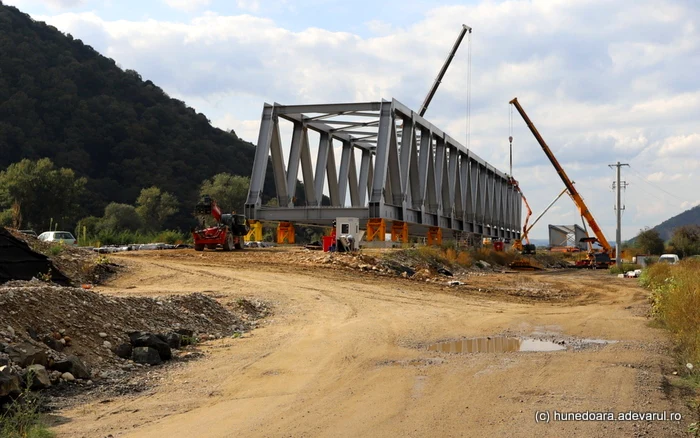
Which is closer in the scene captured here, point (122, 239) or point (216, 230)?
point (216, 230)

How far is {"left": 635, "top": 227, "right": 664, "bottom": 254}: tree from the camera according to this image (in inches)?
4058

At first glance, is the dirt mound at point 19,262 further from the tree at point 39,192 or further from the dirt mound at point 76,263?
the tree at point 39,192

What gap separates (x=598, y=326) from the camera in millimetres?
14359

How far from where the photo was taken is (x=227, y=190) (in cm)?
8606

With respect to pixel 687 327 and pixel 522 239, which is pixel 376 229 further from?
pixel 522 239

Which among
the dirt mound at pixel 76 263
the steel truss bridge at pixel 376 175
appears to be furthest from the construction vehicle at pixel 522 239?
the dirt mound at pixel 76 263

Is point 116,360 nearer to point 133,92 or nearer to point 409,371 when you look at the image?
point 409,371

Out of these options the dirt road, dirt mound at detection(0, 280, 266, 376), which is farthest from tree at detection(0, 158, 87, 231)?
dirt mound at detection(0, 280, 266, 376)

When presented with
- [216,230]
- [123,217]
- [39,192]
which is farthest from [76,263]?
[123,217]

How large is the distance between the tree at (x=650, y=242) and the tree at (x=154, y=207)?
63374 mm

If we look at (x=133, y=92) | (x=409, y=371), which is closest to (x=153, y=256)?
(x=409, y=371)

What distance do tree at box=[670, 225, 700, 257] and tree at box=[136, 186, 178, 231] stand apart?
60.0m

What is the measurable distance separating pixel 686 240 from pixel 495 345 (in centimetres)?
9421

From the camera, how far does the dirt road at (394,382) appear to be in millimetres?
6629
